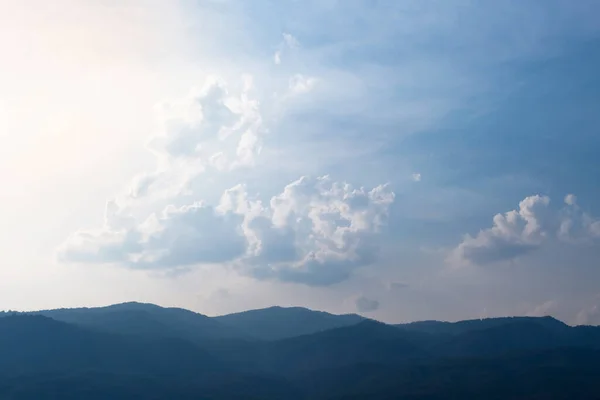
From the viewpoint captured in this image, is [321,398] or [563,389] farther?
[321,398]

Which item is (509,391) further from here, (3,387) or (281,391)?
(3,387)

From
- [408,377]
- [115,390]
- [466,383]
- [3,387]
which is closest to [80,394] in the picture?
[115,390]

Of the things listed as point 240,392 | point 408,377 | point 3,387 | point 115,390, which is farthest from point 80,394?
point 408,377

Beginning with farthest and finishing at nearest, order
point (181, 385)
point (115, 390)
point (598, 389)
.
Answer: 1. point (181, 385)
2. point (115, 390)
3. point (598, 389)

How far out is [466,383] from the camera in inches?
7367

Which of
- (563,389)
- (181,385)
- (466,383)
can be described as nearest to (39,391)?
(181,385)

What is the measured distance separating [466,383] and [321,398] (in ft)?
139

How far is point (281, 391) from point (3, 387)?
7984 centimetres

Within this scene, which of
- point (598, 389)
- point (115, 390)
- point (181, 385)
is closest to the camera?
point (598, 389)

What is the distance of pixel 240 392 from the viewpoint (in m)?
191

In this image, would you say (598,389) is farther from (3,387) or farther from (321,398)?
(3,387)

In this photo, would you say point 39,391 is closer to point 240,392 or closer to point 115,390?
point 115,390

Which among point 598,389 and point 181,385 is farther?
point 181,385

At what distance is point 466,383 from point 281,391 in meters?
55.7
